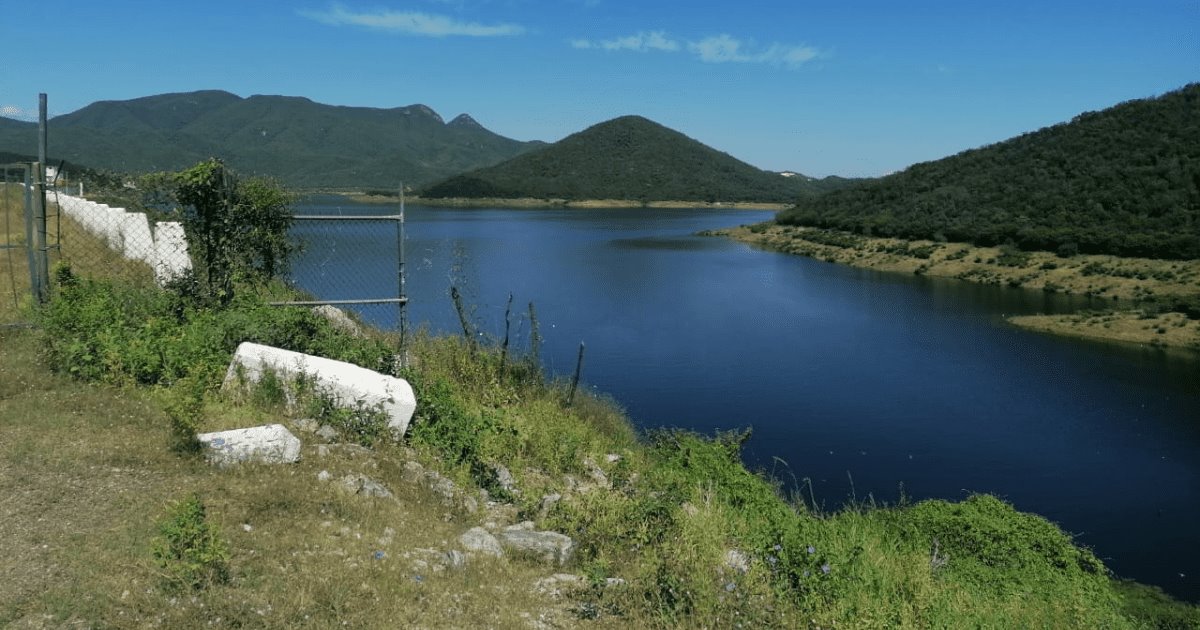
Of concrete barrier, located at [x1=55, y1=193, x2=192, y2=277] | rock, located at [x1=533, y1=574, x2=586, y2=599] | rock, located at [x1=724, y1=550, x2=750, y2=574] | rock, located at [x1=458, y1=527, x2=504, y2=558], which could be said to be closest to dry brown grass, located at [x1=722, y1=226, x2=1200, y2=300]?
rock, located at [x1=724, y1=550, x2=750, y2=574]

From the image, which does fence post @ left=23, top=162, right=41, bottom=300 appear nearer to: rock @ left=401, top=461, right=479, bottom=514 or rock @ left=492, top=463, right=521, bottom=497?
rock @ left=401, top=461, right=479, bottom=514

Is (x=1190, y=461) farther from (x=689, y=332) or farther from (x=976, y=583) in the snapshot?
(x=689, y=332)

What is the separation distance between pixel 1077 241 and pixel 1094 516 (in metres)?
36.2

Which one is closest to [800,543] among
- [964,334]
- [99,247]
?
[99,247]

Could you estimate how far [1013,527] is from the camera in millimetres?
8992

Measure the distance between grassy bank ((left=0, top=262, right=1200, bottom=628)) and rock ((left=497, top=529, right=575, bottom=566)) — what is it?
0.11 metres

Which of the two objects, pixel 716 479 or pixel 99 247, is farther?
pixel 99 247

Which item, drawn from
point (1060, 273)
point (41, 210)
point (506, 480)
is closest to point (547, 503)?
point (506, 480)

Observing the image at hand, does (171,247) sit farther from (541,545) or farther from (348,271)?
(348,271)

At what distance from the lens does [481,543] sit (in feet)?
18.1

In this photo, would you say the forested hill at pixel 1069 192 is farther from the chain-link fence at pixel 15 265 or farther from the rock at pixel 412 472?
the chain-link fence at pixel 15 265

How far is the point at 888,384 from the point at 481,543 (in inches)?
701

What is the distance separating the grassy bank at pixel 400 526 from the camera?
4.46m

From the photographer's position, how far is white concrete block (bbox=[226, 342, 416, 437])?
7.28 m
